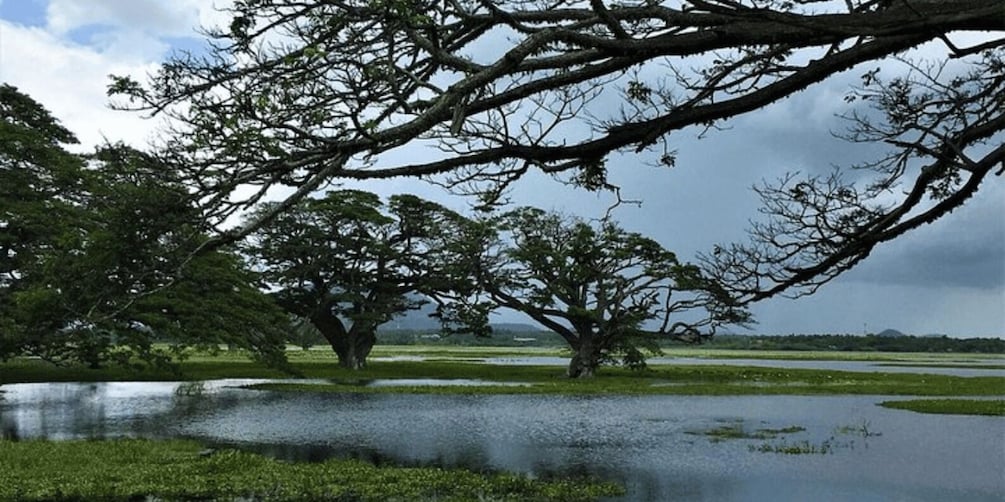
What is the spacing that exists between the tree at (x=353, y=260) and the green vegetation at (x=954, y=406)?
26827mm

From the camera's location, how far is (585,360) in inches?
1924

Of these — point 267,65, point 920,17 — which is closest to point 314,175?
point 267,65

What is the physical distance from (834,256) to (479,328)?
4395 cm

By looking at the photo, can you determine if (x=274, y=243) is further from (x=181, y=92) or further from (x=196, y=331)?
(x=181, y=92)

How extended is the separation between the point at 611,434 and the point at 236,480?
11.5 metres

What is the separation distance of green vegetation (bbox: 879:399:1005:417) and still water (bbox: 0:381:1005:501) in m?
1.19

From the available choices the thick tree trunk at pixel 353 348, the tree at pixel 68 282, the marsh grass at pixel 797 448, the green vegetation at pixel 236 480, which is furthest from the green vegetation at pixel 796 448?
the thick tree trunk at pixel 353 348

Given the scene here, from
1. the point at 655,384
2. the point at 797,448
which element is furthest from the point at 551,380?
the point at 797,448

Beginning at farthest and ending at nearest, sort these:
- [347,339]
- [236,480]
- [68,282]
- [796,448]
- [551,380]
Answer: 1. [347,339]
2. [551,380]
3. [68,282]
4. [796,448]
5. [236,480]

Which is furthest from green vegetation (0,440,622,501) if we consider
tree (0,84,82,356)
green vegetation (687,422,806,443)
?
tree (0,84,82,356)

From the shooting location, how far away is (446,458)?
1909 cm

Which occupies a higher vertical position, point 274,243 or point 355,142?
point 274,243

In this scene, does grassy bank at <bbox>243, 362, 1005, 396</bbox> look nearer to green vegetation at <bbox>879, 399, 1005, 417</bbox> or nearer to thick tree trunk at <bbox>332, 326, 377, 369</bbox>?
thick tree trunk at <bbox>332, 326, 377, 369</bbox>

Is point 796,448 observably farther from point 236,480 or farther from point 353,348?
point 353,348
